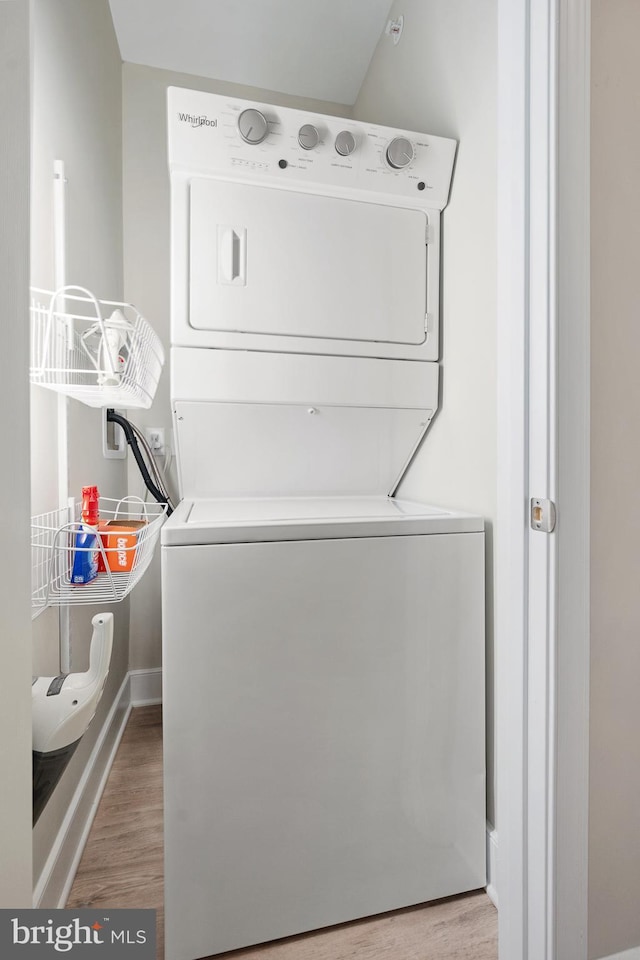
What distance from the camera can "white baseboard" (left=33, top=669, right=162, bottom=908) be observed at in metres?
1.08

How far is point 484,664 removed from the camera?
125 cm

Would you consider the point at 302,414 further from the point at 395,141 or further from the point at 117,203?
the point at 117,203

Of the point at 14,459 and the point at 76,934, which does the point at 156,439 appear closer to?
the point at 14,459

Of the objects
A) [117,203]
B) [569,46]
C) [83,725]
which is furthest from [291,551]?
[117,203]

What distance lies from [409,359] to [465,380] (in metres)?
0.19

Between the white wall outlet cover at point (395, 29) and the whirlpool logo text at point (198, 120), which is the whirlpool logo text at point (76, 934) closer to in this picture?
the whirlpool logo text at point (198, 120)

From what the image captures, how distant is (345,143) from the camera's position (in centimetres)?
140

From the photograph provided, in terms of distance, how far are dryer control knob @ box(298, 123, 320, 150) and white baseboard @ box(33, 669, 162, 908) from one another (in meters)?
1.83

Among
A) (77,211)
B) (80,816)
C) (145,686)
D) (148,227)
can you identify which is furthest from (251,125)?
(145,686)

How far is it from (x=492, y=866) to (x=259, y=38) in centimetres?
294

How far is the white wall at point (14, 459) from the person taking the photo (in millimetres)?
565

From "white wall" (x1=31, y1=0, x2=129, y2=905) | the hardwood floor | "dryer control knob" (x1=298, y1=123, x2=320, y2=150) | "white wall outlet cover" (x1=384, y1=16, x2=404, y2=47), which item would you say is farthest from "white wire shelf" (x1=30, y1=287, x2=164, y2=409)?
"white wall outlet cover" (x1=384, y1=16, x2=404, y2=47)

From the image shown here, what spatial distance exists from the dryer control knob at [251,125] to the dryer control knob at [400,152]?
14.3 inches

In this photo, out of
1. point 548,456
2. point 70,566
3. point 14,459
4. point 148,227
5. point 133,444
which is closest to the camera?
point 14,459
